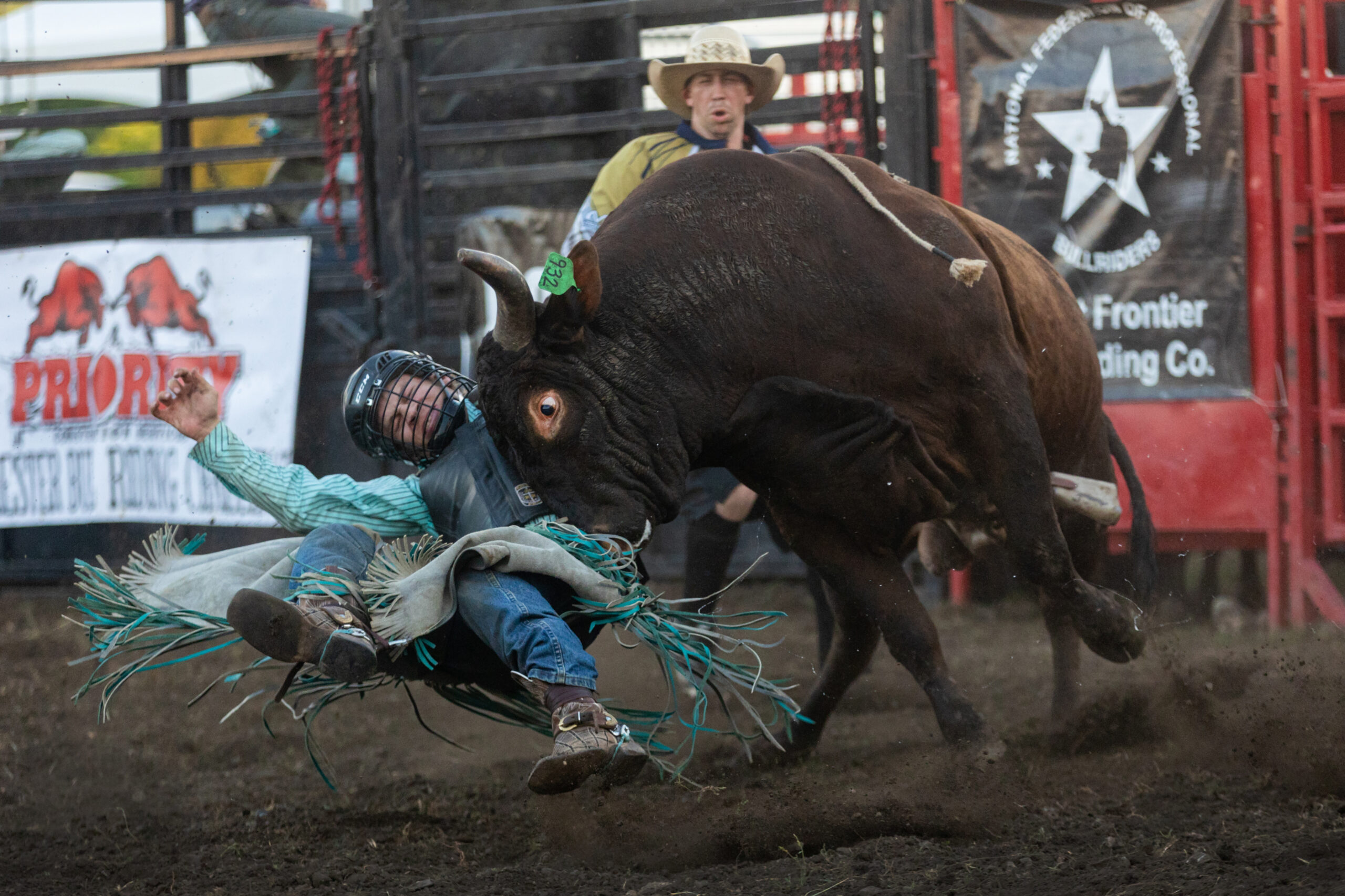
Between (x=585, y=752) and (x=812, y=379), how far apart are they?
1100mm

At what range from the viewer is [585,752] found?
246 centimetres

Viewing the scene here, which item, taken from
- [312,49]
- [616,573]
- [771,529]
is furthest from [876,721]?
[312,49]

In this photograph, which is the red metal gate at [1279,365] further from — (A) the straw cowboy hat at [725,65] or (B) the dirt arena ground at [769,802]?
(A) the straw cowboy hat at [725,65]

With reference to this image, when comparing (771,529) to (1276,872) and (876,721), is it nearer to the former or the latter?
(876,721)

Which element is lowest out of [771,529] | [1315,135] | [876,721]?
[876,721]

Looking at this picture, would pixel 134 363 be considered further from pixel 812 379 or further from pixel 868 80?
pixel 812 379

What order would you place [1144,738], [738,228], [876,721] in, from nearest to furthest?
1. [738,228]
2. [1144,738]
3. [876,721]

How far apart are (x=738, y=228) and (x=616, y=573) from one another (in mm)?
875

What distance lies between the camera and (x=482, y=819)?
11.9 ft

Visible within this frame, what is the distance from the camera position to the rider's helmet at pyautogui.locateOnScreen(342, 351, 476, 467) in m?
3.01

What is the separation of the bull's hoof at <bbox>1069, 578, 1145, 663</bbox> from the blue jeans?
4.58 feet

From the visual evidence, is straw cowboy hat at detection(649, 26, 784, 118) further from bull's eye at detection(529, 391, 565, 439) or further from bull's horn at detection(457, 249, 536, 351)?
bull's eye at detection(529, 391, 565, 439)

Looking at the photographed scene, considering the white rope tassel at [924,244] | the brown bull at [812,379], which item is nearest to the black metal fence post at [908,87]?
the brown bull at [812,379]

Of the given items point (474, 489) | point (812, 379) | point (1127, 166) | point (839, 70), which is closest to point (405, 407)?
point (474, 489)
